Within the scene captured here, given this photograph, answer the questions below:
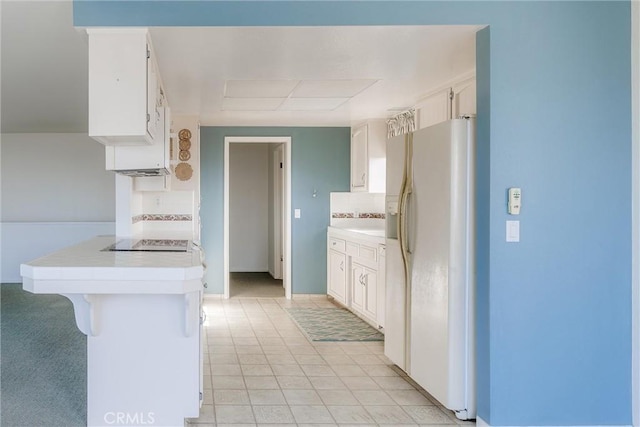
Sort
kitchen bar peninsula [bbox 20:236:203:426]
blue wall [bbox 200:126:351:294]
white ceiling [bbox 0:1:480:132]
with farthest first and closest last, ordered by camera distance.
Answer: blue wall [bbox 200:126:351:294]
white ceiling [bbox 0:1:480:132]
kitchen bar peninsula [bbox 20:236:203:426]

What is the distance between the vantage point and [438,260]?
3188 millimetres

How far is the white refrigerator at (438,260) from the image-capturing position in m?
3.04

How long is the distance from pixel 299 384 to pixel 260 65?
6.59 feet

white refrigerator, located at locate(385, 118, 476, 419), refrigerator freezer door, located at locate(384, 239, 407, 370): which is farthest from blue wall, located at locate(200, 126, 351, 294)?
white refrigerator, located at locate(385, 118, 476, 419)

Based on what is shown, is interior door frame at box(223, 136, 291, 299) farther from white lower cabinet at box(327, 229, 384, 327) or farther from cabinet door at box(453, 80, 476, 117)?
cabinet door at box(453, 80, 476, 117)

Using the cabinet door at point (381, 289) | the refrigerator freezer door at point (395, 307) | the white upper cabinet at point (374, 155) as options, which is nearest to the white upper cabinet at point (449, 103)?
the refrigerator freezer door at point (395, 307)

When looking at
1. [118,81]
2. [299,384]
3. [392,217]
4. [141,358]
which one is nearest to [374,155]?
[392,217]

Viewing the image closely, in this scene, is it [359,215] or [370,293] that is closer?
[370,293]

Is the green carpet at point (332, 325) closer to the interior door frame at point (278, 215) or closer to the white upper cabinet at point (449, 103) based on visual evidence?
the white upper cabinet at point (449, 103)

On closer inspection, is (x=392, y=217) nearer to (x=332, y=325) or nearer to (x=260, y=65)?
(x=260, y=65)

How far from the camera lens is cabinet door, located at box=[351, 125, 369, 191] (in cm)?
627

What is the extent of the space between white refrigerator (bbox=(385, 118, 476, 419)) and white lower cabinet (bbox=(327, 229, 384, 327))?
1273 millimetres

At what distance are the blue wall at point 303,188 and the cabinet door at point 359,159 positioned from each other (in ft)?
0.55

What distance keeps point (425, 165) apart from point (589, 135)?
2.84 ft
